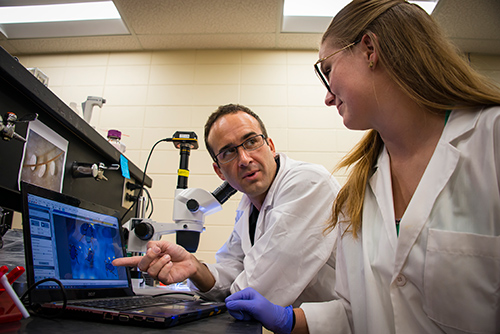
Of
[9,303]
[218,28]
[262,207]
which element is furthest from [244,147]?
[218,28]

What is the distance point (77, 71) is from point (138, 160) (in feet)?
3.77

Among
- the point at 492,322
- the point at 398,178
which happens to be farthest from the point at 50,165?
the point at 492,322

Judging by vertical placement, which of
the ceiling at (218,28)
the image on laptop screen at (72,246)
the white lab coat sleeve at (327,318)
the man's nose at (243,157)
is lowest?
the white lab coat sleeve at (327,318)

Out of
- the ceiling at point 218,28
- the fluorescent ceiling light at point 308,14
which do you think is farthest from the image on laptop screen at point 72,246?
the fluorescent ceiling light at point 308,14

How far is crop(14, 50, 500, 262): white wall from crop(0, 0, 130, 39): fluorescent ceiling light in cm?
27

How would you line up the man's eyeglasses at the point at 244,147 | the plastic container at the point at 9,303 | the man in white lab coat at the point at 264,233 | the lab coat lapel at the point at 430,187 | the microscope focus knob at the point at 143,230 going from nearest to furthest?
1. the plastic container at the point at 9,303
2. the lab coat lapel at the point at 430,187
3. the man in white lab coat at the point at 264,233
4. the microscope focus knob at the point at 143,230
5. the man's eyeglasses at the point at 244,147

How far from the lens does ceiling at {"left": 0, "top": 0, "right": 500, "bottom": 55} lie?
2.53 m

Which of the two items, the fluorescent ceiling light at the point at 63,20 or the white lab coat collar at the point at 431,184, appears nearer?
the white lab coat collar at the point at 431,184

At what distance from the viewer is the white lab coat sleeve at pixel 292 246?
3.46ft

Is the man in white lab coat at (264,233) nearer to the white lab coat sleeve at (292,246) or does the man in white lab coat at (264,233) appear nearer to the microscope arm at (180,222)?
the white lab coat sleeve at (292,246)

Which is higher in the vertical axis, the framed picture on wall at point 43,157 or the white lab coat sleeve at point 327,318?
the framed picture on wall at point 43,157

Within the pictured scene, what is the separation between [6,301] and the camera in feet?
1.73

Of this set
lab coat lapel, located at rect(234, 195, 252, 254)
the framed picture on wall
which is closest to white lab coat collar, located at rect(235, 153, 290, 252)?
lab coat lapel, located at rect(234, 195, 252, 254)

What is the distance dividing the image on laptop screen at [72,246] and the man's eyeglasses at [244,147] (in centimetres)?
57
